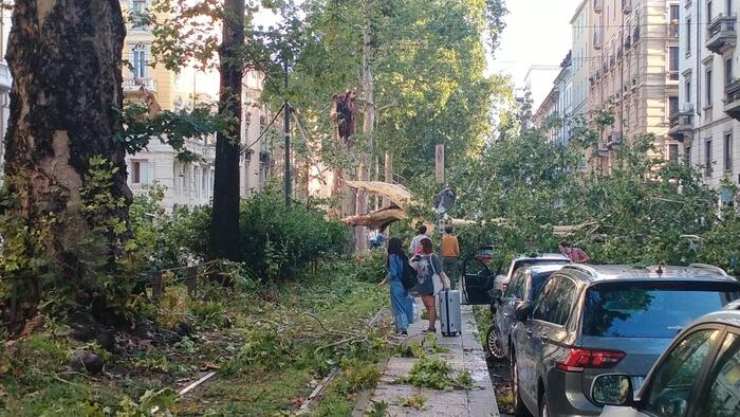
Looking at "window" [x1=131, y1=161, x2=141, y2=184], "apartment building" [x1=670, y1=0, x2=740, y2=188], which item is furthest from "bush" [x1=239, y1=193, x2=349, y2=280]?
"window" [x1=131, y1=161, x2=141, y2=184]

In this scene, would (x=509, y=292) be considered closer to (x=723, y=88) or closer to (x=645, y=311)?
(x=645, y=311)

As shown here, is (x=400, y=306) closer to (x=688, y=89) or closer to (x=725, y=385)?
(x=725, y=385)

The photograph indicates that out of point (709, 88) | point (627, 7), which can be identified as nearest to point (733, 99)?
point (709, 88)

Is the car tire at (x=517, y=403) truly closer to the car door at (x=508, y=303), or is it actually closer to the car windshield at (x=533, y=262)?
the car door at (x=508, y=303)

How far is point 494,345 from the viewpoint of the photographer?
1540cm

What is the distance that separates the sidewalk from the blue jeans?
1.33 meters

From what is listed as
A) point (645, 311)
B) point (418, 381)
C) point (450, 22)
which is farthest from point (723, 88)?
point (645, 311)

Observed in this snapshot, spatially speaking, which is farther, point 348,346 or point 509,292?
point 509,292

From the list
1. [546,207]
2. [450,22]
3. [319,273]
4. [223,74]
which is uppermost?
[450,22]

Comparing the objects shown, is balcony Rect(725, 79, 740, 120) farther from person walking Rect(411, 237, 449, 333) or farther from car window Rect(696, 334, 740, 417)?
car window Rect(696, 334, 740, 417)

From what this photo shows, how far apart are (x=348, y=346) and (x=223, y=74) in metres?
8.18

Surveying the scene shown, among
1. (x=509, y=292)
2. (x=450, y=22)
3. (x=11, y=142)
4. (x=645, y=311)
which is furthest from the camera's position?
(x=450, y=22)

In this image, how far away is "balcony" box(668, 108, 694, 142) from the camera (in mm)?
43750

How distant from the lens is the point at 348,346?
13.9m
